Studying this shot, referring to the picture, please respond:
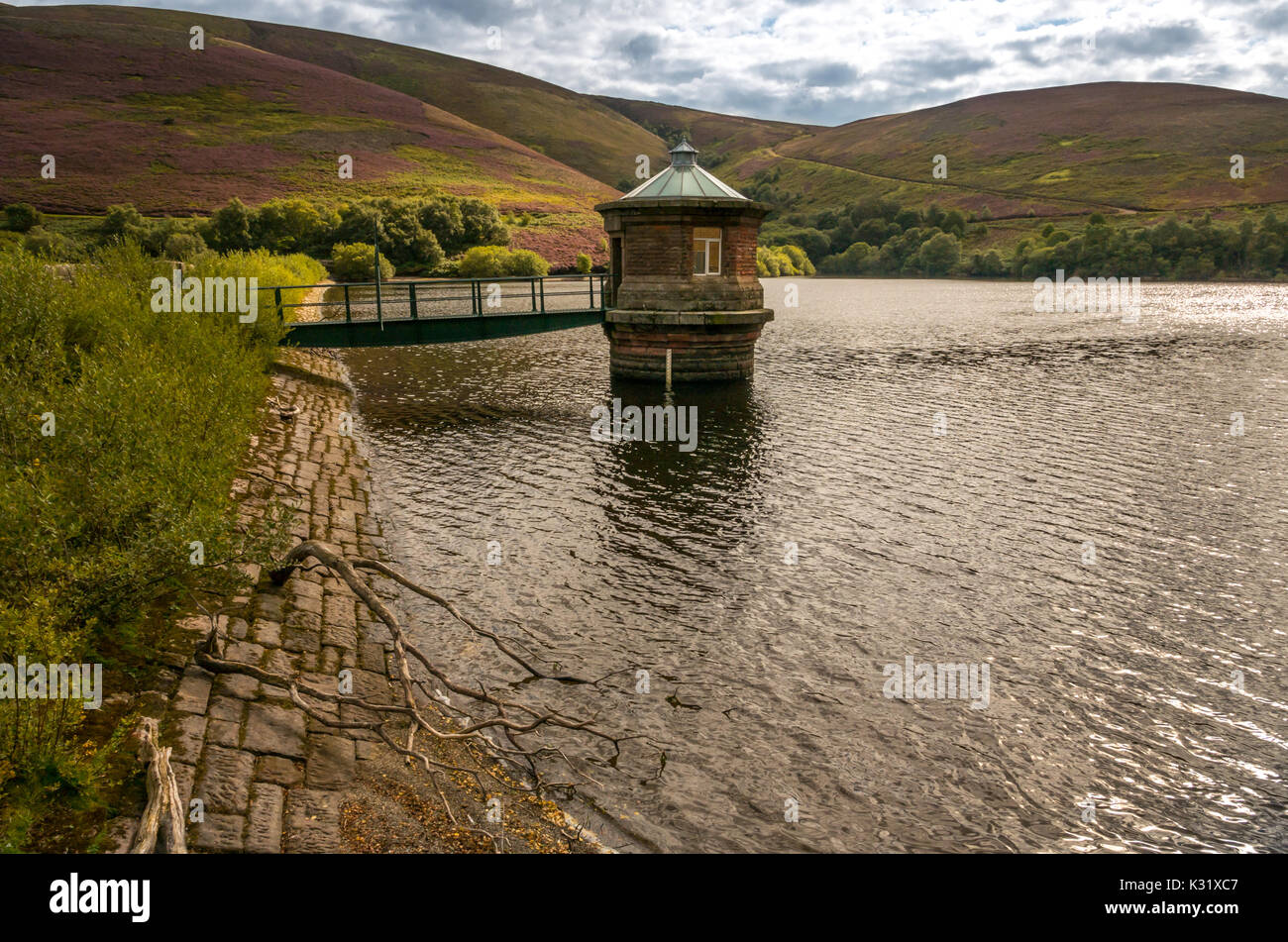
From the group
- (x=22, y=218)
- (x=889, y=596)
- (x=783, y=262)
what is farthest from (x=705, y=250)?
(x=783, y=262)

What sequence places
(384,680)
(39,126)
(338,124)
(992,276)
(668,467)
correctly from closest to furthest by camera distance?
(384,680), (668,467), (39,126), (338,124), (992,276)

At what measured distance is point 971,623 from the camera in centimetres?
1148

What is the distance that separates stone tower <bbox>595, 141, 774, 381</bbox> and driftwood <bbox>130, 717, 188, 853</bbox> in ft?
73.9

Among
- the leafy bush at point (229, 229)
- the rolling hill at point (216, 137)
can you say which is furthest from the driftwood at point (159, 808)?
the rolling hill at point (216, 137)

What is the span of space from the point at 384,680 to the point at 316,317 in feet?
91.4

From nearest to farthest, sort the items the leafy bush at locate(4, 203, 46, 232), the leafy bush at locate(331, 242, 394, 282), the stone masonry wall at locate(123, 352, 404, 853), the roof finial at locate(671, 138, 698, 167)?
the stone masonry wall at locate(123, 352, 404, 853) → the roof finial at locate(671, 138, 698, 167) → the leafy bush at locate(4, 203, 46, 232) → the leafy bush at locate(331, 242, 394, 282)

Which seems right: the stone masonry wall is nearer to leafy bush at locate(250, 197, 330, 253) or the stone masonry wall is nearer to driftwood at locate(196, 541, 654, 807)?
driftwood at locate(196, 541, 654, 807)

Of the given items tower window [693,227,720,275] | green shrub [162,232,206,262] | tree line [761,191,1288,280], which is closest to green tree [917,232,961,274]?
tree line [761,191,1288,280]

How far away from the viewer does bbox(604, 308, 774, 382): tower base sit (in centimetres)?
2727

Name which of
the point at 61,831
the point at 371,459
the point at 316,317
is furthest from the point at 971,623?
the point at 316,317

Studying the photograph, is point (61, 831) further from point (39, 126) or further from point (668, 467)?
point (39, 126)

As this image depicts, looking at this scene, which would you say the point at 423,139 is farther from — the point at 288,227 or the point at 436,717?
the point at 436,717

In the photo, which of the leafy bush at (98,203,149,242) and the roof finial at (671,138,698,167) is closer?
the roof finial at (671,138,698,167)

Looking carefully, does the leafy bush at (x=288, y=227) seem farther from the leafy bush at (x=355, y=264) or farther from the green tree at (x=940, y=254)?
the green tree at (x=940, y=254)
